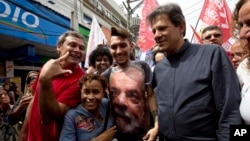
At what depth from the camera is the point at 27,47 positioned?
9375 mm

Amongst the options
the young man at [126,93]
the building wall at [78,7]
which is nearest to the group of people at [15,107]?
the young man at [126,93]

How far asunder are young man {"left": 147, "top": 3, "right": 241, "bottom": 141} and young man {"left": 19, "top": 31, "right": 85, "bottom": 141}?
0.75 meters

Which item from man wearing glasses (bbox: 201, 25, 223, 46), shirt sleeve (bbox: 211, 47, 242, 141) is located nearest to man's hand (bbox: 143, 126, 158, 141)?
shirt sleeve (bbox: 211, 47, 242, 141)

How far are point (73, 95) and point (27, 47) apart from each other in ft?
25.6

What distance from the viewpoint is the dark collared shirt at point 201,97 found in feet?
5.64

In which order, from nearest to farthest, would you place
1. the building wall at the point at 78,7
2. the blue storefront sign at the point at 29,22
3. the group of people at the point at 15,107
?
the group of people at the point at 15,107 → the blue storefront sign at the point at 29,22 → the building wall at the point at 78,7

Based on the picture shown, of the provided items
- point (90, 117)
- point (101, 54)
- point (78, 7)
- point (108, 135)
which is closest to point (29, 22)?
point (101, 54)

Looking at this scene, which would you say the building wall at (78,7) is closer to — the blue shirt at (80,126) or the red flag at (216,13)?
the red flag at (216,13)

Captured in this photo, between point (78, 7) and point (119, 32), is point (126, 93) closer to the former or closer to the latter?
point (119, 32)

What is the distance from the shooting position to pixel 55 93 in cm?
221

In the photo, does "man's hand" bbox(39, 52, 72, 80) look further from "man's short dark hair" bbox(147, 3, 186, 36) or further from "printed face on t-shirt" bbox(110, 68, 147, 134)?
"man's short dark hair" bbox(147, 3, 186, 36)

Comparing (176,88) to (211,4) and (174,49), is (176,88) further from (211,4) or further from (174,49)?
(211,4)

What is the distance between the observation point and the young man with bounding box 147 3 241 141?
5.70ft

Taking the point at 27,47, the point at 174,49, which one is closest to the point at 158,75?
the point at 174,49
